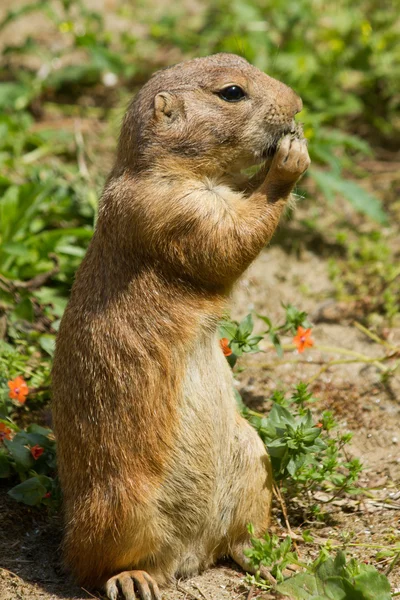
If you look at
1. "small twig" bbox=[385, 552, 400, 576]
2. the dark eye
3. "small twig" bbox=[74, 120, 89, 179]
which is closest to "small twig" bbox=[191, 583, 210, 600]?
"small twig" bbox=[385, 552, 400, 576]

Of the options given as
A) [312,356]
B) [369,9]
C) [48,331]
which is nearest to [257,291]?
[312,356]

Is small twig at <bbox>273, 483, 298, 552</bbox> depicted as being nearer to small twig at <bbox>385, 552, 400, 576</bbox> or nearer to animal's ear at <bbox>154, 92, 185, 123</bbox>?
small twig at <bbox>385, 552, 400, 576</bbox>

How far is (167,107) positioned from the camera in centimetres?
466

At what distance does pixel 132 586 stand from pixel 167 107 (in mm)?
2480

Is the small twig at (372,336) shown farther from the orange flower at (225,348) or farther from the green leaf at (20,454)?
the green leaf at (20,454)

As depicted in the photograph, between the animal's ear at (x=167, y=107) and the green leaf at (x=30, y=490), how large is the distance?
2.12 m

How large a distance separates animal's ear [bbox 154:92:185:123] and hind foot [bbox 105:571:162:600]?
2.37 m

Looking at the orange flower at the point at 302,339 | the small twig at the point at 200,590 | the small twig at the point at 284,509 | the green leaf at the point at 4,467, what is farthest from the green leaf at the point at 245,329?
the green leaf at the point at 4,467

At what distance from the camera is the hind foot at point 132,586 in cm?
426

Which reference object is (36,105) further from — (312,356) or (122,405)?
(122,405)

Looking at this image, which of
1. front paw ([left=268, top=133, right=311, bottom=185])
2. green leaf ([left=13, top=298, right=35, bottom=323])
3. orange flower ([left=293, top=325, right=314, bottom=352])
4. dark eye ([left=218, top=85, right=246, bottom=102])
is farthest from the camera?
green leaf ([left=13, top=298, right=35, bottom=323])

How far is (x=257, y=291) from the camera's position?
7.27m

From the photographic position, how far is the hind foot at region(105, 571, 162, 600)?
14.0 feet

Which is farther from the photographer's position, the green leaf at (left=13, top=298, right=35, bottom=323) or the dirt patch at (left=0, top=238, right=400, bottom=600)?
the green leaf at (left=13, top=298, right=35, bottom=323)
